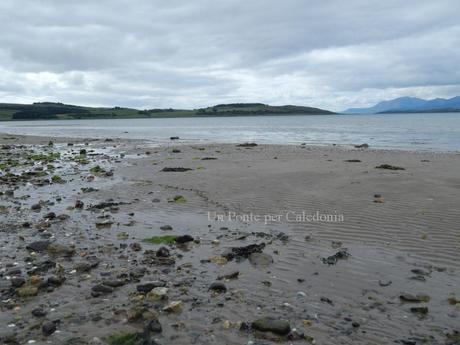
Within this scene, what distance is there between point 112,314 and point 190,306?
1.26 meters

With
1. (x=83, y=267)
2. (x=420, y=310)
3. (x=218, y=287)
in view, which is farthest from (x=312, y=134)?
(x=420, y=310)

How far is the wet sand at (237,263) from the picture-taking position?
20.8 feet

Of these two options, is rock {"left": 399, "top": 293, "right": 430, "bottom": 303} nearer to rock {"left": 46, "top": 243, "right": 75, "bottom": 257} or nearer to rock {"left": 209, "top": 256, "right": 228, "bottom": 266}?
rock {"left": 209, "top": 256, "right": 228, "bottom": 266}

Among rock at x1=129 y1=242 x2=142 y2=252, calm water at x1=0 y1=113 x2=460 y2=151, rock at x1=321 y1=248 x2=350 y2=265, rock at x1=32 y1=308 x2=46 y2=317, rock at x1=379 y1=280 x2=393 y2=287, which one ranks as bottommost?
rock at x1=32 y1=308 x2=46 y2=317

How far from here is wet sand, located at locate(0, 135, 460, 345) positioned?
20.8 feet

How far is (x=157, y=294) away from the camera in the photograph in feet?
23.9

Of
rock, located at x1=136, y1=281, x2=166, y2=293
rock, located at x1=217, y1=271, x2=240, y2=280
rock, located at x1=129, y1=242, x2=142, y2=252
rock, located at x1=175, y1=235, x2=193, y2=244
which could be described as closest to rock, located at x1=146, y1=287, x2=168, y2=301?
rock, located at x1=136, y1=281, x2=166, y2=293

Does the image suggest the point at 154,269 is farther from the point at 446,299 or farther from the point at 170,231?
the point at 446,299

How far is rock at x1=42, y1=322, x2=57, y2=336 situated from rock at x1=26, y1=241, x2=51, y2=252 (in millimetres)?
4010

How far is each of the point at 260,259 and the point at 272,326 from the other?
3048 millimetres

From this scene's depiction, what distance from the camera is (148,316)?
21.7ft

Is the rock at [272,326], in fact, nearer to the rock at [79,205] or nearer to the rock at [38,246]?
the rock at [38,246]

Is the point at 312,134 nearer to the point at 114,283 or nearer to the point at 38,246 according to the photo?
the point at 38,246

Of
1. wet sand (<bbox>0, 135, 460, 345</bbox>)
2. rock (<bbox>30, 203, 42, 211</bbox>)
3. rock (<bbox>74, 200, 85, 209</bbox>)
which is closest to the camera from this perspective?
wet sand (<bbox>0, 135, 460, 345</bbox>)
